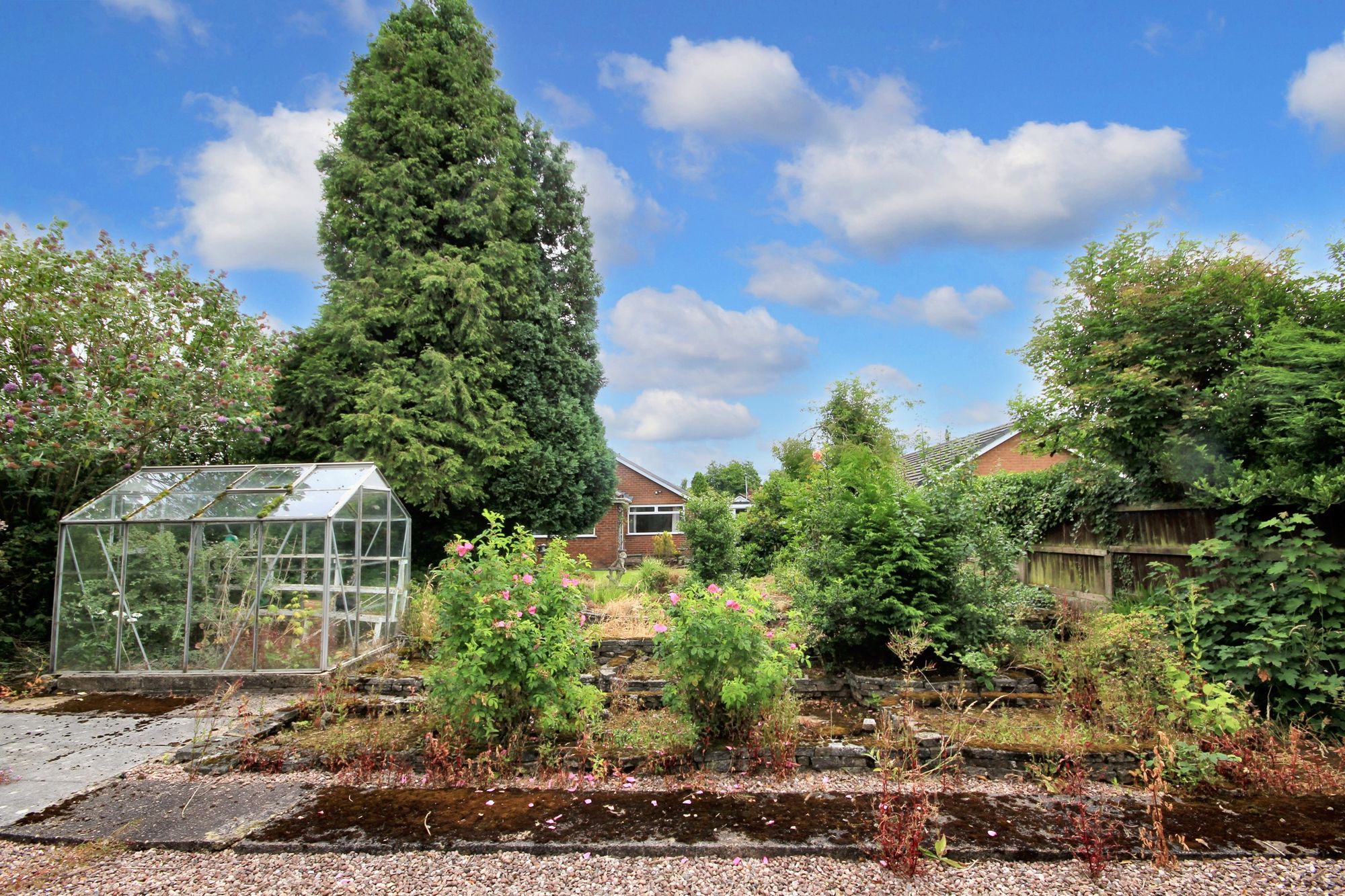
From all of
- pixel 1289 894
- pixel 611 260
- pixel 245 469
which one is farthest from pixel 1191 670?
pixel 611 260

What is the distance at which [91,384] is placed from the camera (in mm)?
9906

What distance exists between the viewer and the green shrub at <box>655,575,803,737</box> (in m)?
5.00

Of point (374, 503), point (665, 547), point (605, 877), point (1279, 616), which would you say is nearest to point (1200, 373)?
point (1279, 616)

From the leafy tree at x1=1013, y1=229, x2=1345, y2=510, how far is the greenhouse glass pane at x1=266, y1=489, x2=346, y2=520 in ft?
29.9

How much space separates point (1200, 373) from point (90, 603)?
13.1m

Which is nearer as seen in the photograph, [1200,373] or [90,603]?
[1200,373]

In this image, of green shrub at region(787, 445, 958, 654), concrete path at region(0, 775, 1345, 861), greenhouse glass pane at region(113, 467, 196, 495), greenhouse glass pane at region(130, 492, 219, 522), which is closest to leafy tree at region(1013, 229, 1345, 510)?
green shrub at region(787, 445, 958, 654)

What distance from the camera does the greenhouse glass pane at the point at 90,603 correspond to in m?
8.23

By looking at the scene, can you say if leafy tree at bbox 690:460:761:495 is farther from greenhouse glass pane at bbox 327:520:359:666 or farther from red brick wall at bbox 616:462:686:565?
greenhouse glass pane at bbox 327:520:359:666

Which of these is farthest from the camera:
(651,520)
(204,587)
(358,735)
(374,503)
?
(651,520)

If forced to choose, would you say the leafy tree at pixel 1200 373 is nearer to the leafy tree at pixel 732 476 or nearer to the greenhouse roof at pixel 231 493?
the greenhouse roof at pixel 231 493

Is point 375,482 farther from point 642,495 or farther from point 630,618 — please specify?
point 642,495

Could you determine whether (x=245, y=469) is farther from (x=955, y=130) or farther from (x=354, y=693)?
(x=955, y=130)

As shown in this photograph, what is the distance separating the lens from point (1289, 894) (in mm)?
3264
